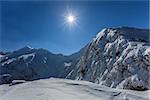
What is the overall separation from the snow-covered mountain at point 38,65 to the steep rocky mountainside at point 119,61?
78483mm

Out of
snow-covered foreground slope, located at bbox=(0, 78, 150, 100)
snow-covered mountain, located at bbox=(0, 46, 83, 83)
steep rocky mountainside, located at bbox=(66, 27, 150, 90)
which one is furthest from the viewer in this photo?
snow-covered mountain, located at bbox=(0, 46, 83, 83)

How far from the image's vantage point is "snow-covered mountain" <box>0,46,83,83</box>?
106 m

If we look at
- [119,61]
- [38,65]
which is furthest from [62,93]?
[38,65]

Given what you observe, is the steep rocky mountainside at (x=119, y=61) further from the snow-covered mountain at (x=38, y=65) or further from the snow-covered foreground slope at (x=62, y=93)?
the snow-covered mountain at (x=38, y=65)

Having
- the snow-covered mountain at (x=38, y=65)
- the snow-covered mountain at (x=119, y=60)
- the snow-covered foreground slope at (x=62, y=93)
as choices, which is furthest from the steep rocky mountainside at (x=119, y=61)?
the snow-covered mountain at (x=38, y=65)

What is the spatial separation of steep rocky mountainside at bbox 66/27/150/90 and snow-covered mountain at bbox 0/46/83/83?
257 feet

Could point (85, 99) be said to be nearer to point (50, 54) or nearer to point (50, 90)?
point (50, 90)

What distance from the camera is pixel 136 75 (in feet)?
46.5

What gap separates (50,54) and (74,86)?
462 feet

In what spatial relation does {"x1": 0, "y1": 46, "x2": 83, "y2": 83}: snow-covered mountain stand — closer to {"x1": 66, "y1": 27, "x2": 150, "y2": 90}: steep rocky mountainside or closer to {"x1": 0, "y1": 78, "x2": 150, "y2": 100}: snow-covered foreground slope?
{"x1": 66, "y1": 27, "x2": 150, "y2": 90}: steep rocky mountainside

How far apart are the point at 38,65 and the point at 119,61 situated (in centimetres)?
11056

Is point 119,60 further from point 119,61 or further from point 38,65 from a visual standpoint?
point 38,65

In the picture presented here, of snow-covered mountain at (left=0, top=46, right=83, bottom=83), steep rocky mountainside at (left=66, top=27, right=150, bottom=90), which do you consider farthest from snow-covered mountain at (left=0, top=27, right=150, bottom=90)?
snow-covered mountain at (left=0, top=46, right=83, bottom=83)

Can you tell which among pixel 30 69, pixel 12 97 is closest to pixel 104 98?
pixel 12 97
